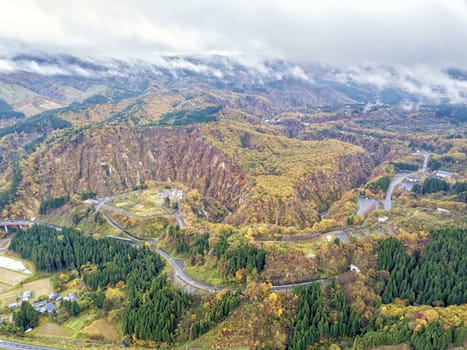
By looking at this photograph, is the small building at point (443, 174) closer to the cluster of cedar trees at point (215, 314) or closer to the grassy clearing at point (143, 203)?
the grassy clearing at point (143, 203)

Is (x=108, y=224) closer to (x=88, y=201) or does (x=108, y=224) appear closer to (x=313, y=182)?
(x=88, y=201)

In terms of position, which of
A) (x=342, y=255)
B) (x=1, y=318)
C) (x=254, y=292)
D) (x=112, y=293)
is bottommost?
(x=1, y=318)

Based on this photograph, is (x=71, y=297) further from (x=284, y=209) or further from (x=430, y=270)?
(x=430, y=270)

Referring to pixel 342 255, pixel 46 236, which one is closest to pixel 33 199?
pixel 46 236

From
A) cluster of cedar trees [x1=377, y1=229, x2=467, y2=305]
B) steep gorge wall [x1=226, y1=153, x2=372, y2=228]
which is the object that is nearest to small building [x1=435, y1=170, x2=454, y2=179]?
steep gorge wall [x1=226, y1=153, x2=372, y2=228]

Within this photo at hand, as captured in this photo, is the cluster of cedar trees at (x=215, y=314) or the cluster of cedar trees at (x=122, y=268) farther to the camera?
the cluster of cedar trees at (x=122, y=268)

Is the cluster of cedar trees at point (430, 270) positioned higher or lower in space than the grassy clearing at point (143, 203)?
higher

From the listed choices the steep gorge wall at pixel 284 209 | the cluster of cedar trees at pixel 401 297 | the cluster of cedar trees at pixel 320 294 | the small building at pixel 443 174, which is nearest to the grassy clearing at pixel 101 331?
the cluster of cedar trees at pixel 320 294
